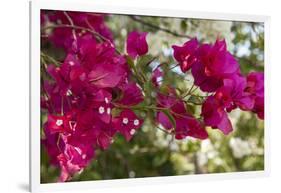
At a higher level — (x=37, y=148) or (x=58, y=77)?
(x=58, y=77)

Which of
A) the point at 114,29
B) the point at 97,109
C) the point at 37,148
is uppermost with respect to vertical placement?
the point at 114,29

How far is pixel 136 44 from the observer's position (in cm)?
189

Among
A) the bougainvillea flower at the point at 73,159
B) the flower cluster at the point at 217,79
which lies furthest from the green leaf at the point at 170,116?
the bougainvillea flower at the point at 73,159

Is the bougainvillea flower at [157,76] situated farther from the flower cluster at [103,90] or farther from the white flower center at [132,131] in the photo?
the white flower center at [132,131]

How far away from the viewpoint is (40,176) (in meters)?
1.79

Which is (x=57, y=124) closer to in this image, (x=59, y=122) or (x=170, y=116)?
(x=59, y=122)

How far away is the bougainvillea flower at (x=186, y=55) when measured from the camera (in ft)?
6.40

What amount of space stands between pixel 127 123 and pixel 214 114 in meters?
0.33

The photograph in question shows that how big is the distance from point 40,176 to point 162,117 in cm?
46

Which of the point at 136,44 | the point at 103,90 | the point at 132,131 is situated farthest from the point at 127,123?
the point at 136,44
